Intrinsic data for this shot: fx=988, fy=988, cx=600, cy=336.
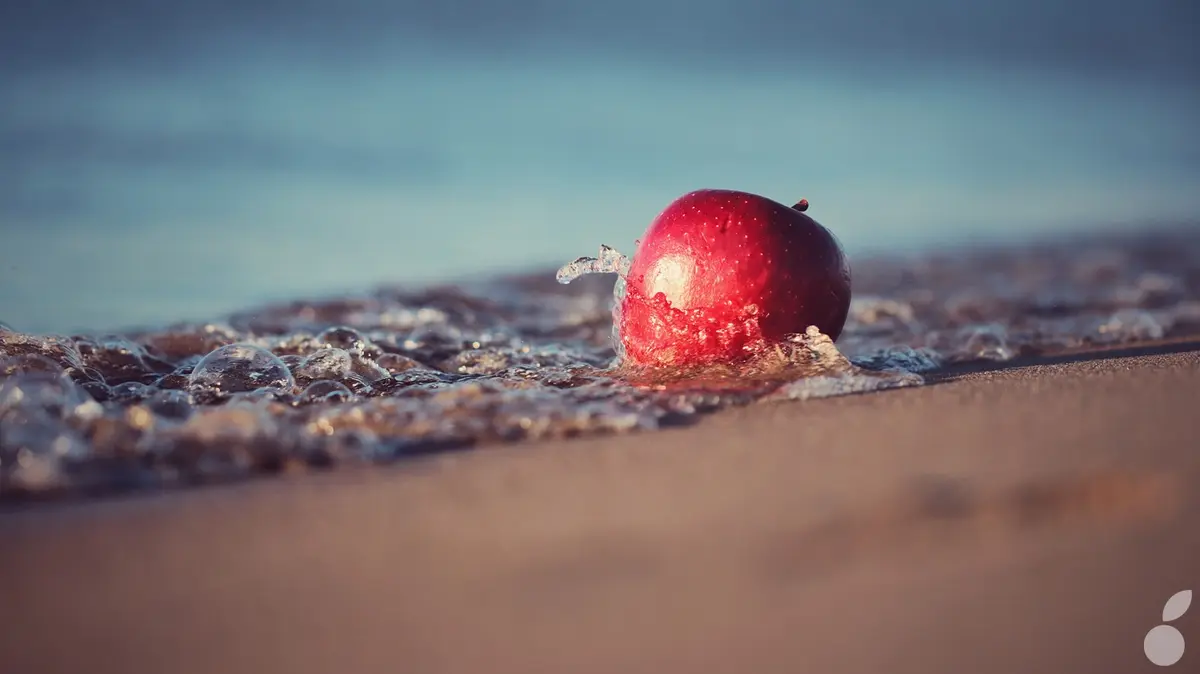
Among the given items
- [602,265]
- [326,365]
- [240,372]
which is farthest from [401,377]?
[602,265]

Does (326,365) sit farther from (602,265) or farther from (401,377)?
(602,265)

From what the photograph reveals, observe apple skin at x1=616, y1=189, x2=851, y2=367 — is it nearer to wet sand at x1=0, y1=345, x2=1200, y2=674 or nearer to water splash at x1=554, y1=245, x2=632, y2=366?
water splash at x1=554, y1=245, x2=632, y2=366

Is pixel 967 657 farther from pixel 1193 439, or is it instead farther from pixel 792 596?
pixel 1193 439

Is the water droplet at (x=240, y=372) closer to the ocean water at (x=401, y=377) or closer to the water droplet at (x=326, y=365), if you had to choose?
the ocean water at (x=401, y=377)

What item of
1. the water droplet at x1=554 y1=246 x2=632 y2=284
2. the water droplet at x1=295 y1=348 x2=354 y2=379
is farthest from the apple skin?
the water droplet at x1=295 y1=348 x2=354 y2=379

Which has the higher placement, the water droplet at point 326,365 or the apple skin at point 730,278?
the apple skin at point 730,278

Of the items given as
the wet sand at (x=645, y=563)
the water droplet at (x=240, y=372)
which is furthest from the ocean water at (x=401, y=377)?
the wet sand at (x=645, y=563)
